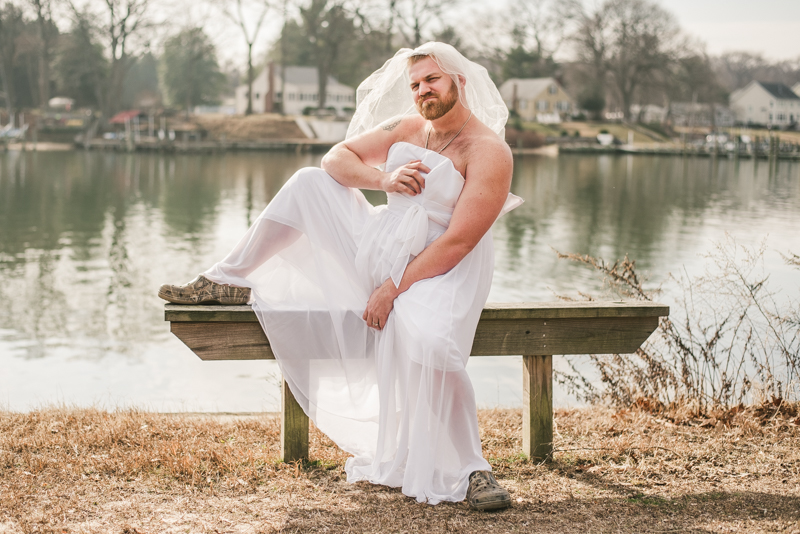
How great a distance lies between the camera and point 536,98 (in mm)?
73000

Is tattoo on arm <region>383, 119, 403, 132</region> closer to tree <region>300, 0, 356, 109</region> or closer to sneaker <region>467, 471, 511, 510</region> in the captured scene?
sneaker <region>467, 471, 511, 510</region>

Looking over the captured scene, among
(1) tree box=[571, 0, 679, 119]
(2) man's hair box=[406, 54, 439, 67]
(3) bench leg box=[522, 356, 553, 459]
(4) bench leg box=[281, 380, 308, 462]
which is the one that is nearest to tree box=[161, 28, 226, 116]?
(1) tree box=[571, 0, 679, 119]

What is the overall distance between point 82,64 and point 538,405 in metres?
A: 63.7

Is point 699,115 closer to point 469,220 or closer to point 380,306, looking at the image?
point 469,220

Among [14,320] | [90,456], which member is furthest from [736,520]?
[14,320]

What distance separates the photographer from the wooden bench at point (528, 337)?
2854mm

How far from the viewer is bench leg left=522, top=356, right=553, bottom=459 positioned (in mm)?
3121

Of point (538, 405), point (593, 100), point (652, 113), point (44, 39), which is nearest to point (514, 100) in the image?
point (593, 100)

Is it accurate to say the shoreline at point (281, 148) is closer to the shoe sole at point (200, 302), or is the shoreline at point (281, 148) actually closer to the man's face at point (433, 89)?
the man's face at point (433, 89)

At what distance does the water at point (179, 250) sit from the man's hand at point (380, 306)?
5.99ft

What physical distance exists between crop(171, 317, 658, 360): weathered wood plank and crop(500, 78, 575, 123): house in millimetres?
67276

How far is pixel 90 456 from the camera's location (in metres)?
3.06

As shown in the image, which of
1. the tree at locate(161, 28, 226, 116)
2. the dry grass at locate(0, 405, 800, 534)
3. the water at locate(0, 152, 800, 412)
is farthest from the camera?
the tree at locate(161, 28, 226, 116)

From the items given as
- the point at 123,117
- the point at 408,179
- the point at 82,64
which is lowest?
the point at 408,179
